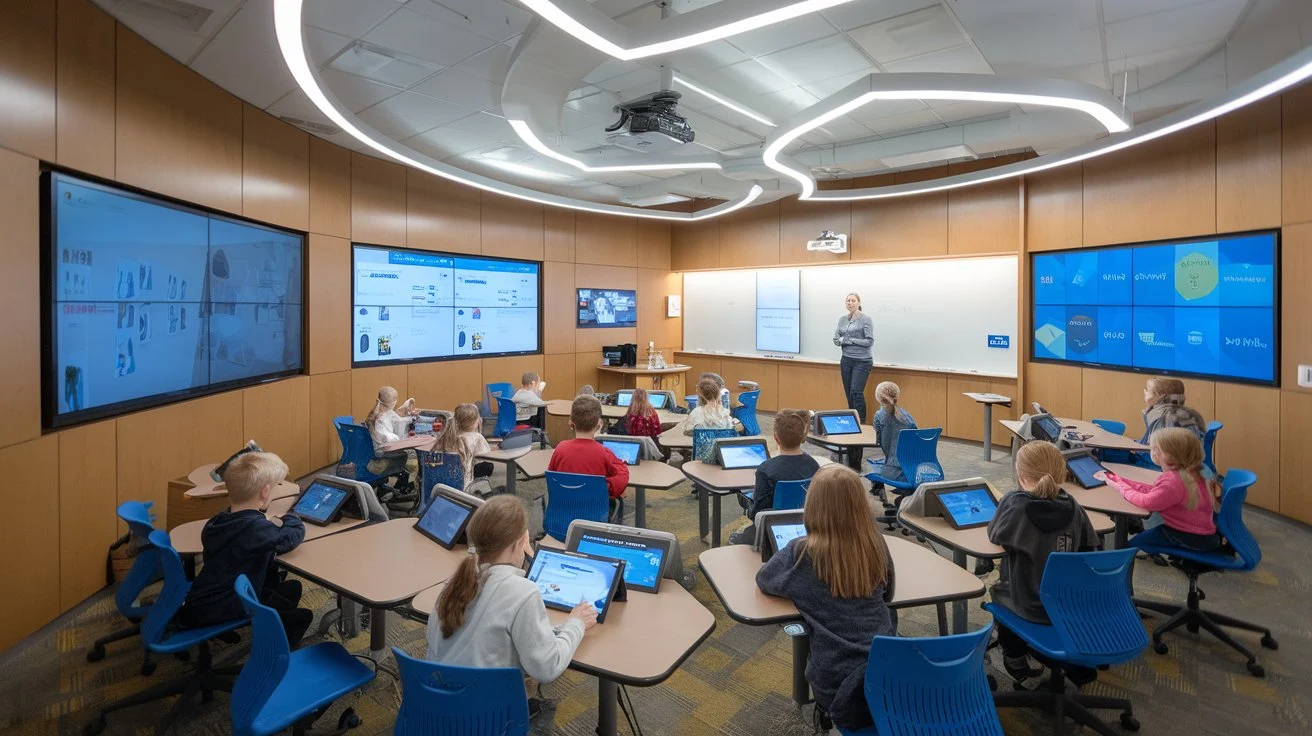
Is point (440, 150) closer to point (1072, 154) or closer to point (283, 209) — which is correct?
point (283, 209)

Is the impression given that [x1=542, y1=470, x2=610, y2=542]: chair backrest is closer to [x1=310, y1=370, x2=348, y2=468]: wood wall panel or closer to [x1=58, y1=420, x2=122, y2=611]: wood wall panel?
[x1=58, y1=420, x2=122, y2=611]: wood wall panel

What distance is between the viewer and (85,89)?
3.66 metres

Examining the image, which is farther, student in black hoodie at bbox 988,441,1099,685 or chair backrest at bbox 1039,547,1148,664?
student in black hoodie at bbox 988,441,1099,685

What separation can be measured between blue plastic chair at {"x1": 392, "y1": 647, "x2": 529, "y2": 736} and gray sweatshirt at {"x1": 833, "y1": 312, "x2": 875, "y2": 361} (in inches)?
299

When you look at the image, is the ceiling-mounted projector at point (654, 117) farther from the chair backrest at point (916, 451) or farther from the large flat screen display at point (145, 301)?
the large flat screen display at point (145, 301)

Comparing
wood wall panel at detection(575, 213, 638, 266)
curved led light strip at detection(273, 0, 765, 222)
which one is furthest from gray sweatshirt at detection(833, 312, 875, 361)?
wood wall panel at detection(575, 213, 638, 266)

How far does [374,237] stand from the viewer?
294 inches

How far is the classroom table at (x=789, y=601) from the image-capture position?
2182 millimetres

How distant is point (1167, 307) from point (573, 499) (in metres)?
6.41

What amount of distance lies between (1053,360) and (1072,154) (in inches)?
106

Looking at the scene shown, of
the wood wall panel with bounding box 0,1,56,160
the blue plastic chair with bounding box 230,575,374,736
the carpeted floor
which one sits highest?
the wood wall panel with bounding box 0,1,56,160

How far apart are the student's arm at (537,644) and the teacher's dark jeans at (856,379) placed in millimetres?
7427

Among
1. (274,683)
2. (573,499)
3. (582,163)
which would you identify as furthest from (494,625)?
(582,163)

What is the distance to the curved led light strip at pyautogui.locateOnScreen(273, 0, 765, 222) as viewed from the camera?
130 inches
